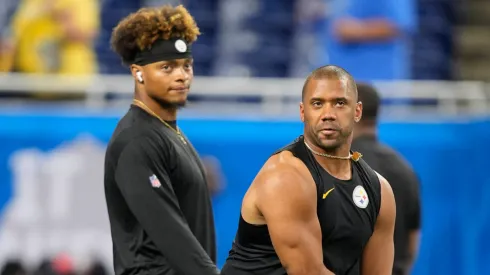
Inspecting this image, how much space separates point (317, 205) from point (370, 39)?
5381mm

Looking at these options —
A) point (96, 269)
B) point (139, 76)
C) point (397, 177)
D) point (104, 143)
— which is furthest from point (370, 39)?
point (139, 76)

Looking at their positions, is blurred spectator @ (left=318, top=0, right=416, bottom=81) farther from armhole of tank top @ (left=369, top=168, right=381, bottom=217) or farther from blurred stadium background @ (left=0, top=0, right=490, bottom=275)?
armhole of tank top @ (left=369, top=168, right=381, bottom=217)

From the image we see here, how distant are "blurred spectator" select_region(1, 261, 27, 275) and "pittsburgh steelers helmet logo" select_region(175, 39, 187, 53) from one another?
11.3ft

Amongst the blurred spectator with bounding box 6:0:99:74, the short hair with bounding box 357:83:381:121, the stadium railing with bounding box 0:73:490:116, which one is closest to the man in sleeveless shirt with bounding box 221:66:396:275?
the short hair with bounding box 357:83:381:121

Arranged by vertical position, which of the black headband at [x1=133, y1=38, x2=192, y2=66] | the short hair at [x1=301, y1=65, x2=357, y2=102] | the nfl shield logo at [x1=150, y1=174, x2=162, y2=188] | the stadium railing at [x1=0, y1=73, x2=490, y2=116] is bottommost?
the nfl shield logo at [x1=150, y1=174, x2=162, y2=188]

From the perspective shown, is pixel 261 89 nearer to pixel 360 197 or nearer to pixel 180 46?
pixel 180 46

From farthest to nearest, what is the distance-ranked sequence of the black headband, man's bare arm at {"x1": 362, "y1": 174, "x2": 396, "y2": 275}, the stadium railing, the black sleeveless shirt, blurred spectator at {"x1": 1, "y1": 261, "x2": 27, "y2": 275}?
1. the stadium railing
2. blurred spectator at {"x1": 1, "y1": 261, "x2": 27, "y2": 275}
3. the black headband
4. man's bare arm at {"x1": 362, "y1": 174, "x2": 396, "y2": 275}
5. the black sleeveless shirt

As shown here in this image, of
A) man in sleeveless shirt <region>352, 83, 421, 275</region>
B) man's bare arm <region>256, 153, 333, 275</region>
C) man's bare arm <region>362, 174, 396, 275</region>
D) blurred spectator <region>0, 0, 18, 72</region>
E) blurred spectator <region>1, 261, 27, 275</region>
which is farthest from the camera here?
blurred spectator <region>0, 0, 18, 72</region>

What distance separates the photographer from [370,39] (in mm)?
9789

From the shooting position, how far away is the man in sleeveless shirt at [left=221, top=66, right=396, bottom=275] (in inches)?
177

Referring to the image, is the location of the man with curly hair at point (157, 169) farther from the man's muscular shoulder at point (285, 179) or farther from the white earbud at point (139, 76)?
the man's muscular shoulder at point (285, 179)

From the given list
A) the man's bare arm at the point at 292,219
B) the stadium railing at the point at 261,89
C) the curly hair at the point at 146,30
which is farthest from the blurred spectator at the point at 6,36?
the man's bare arm at the point at 292,219

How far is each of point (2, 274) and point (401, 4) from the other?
418cm

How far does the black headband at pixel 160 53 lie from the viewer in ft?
18.5
